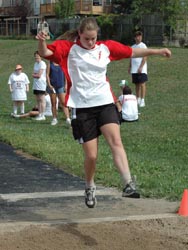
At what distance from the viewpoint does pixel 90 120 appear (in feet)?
19.9

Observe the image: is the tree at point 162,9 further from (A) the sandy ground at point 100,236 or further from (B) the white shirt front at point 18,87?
(A) the sandy ground at point 100,236

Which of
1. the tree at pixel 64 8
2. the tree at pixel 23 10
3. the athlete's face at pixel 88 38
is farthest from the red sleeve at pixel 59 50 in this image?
the tree at pixel 23 10

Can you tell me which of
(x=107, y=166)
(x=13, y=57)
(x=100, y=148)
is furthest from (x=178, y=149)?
(x=13, y=57)

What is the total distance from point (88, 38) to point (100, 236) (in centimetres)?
189

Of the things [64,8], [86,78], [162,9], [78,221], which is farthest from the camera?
[64,8]

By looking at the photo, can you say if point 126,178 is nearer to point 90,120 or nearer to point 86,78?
point 90,120

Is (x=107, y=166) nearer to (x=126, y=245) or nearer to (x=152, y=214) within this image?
(x=152, y=214)

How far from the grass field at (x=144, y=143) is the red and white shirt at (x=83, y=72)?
68.7 inches

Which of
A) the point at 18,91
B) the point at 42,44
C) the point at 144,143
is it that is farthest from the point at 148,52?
the point at 18,91

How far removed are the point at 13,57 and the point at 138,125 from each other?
1169 inches

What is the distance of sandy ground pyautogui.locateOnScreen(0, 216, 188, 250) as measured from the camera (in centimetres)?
526

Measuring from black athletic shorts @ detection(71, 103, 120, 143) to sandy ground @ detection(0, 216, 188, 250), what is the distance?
89cm

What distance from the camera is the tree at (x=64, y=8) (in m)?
58.3

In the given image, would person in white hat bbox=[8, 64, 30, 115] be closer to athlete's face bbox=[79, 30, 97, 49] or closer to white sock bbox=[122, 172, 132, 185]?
athlete's face bbox=[79, 30, 97, 49]
